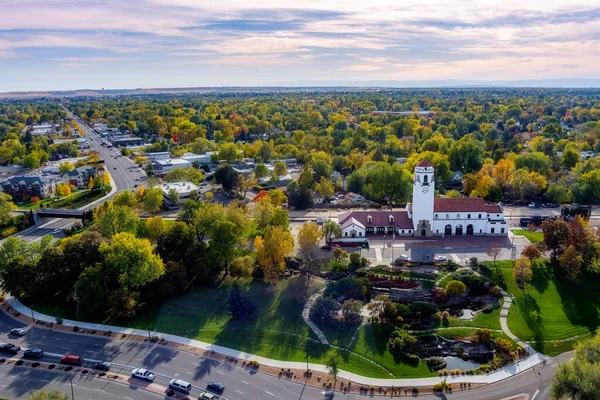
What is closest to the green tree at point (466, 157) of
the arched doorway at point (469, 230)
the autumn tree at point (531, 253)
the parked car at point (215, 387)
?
the arched doorway at point (469, 230)

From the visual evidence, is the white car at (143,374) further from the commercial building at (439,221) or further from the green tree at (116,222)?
the commercial building at (439,221)

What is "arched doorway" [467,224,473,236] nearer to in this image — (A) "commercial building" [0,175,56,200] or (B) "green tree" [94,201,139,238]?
(B) "green tree" [94,201,139,238]

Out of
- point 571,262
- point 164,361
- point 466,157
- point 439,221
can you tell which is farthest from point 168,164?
point 571,262

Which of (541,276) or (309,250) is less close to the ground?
(309,250)

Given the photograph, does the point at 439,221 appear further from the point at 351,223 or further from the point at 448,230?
the point at 351,223

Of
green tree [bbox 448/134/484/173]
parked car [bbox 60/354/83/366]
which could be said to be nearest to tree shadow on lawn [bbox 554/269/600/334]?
parked car [bbox 60/354/83/366]

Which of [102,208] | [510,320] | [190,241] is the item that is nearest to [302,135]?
[102,208]
